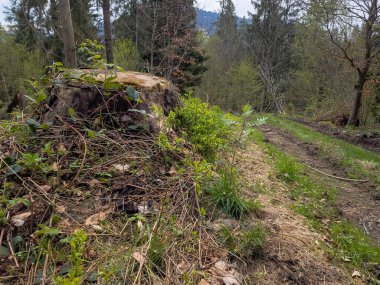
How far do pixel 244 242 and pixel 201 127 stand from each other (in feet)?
6.25

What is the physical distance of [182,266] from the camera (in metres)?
1.91

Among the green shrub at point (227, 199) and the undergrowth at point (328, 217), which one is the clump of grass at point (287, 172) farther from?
the green shrub at point (227, 199)

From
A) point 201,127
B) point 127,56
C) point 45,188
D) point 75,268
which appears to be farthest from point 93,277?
point 127,56

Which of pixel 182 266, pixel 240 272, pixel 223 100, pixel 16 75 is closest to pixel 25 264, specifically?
pixel 182 266

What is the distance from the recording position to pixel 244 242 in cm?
235

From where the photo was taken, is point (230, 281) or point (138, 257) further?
point (230, 281)

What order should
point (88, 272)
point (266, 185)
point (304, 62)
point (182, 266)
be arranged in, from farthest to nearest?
point (304, 62) < point (266, 185) < point (182, 266) < point (88, 272)

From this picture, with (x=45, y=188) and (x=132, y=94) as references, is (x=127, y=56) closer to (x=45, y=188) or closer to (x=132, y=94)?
(x=132, y=94)

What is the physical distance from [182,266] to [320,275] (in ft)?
3.71

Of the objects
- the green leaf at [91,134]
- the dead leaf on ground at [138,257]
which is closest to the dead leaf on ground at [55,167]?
the green leaf at [91,134]

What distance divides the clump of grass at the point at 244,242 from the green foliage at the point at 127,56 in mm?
13827

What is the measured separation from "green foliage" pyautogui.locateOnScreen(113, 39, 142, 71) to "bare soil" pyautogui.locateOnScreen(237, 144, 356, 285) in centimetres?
1340

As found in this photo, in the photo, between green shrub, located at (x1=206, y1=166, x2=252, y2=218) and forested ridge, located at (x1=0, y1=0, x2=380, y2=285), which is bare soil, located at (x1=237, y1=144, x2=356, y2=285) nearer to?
forested ridge, located at (x1=0, y1=0, x2=380, y2=285)

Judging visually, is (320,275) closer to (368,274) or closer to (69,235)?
(368,274)
